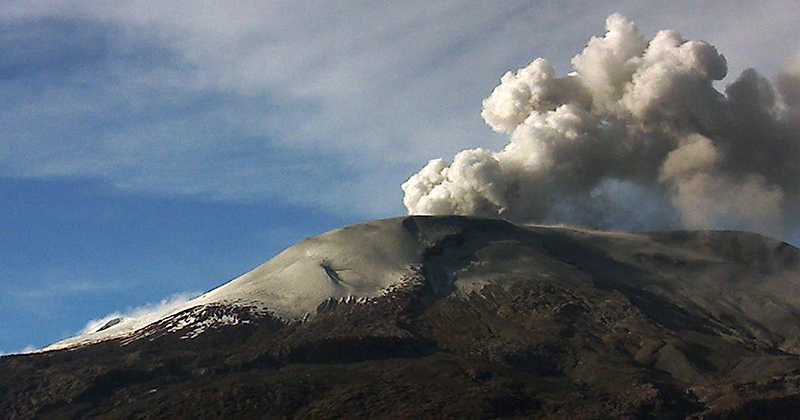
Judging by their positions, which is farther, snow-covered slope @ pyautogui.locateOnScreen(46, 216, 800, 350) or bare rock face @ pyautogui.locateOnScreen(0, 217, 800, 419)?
snow-covered slope @ pyautogui.locateOnScreen(46, 216, 800, 350)

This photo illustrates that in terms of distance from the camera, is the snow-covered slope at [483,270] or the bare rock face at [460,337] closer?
the bare rock face at [460,337]

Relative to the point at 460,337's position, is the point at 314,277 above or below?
above

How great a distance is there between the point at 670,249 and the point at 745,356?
51.7 meters

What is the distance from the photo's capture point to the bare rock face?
129 metres

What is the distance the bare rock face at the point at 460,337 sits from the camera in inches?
5074

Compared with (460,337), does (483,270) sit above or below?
above


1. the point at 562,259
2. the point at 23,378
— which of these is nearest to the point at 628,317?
the point at 562,259

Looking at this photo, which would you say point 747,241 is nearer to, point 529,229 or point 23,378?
point 529,229

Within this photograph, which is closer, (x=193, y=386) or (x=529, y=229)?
(x=193, y=386)

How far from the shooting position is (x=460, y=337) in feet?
498

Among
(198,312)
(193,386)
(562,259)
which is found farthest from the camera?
(562,259)

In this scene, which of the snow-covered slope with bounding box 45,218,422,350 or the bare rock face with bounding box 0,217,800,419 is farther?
the snow-covered slope with bounding box 45,218,422,350

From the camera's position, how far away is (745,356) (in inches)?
5640

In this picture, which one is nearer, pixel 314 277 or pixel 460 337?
pixel 460 337
